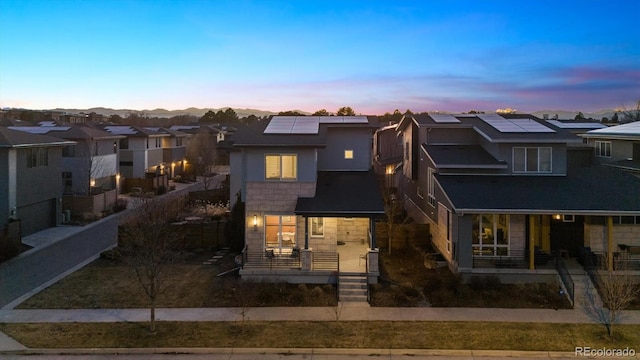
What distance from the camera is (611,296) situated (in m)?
14.3

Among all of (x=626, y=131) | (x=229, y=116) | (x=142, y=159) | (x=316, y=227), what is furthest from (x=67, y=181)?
(x=229, y=116)

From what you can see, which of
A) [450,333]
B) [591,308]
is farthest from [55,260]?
[591,308]

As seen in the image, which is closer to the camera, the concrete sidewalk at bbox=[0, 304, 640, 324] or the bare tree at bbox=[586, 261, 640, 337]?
the bare tree at bbox=[586, 261, 640, 337]

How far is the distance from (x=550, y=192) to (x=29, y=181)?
29.7 metres

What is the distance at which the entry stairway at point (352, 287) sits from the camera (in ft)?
57.5

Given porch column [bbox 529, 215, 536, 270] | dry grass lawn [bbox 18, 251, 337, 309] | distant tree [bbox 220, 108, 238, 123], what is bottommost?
dry grass lawn [bbox 18, 251, 337, 309]

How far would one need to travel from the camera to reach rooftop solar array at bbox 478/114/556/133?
906 inches

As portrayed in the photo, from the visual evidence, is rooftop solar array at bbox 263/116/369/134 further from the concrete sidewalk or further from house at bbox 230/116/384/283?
the concrete sidewalk

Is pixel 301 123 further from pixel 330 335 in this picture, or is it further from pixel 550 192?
pixel 330 335

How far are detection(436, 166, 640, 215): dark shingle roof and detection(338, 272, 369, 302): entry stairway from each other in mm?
5130

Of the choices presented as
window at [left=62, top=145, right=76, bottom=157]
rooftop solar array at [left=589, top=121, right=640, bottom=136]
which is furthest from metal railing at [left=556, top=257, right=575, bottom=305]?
window at [left=62, top=145, right=76, bottom=157]

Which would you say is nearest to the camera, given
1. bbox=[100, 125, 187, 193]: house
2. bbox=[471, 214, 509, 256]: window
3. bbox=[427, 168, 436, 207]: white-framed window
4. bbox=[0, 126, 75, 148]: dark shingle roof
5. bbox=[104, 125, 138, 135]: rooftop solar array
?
bbox=[471, 214, 509, 256]: window

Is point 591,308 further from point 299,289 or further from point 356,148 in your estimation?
point 356,148

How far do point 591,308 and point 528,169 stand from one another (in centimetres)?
785
